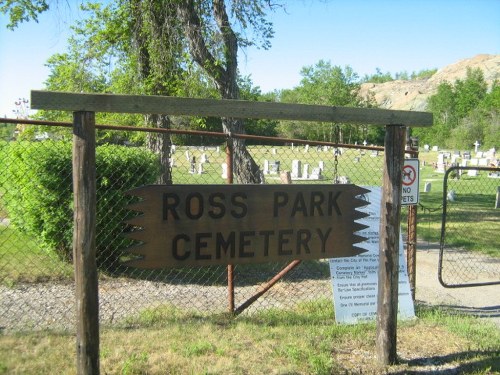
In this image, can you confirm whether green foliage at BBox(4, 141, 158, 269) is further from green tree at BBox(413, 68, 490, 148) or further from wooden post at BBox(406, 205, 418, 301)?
green tree at BBox(413, 68, 490, 148)

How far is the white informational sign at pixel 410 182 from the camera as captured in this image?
5.23 meters

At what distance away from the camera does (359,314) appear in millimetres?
4914

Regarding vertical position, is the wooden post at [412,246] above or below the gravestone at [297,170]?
below

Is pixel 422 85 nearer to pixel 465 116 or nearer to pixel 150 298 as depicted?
pixel 465 116

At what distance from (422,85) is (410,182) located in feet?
627

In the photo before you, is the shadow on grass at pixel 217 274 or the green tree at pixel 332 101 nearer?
the shadow on grass at pixel 217 274

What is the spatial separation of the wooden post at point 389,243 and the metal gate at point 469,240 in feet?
5.31

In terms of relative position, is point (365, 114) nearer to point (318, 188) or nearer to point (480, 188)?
point (318, 188)

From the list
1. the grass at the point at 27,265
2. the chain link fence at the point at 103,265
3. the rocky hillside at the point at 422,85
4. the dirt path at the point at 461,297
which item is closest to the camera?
the chain link fence at the point at 103,265

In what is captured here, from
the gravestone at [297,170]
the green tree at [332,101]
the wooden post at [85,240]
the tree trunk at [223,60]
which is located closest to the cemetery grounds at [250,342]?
the wooden post at [85,240]

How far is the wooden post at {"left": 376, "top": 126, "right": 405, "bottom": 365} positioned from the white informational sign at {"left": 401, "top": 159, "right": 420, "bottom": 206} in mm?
1392

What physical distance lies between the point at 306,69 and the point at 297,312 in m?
69.8

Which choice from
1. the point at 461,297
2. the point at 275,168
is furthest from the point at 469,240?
the point at 275,168

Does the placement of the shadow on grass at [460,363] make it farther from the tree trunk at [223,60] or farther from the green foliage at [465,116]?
the green foliage at [465,116]
